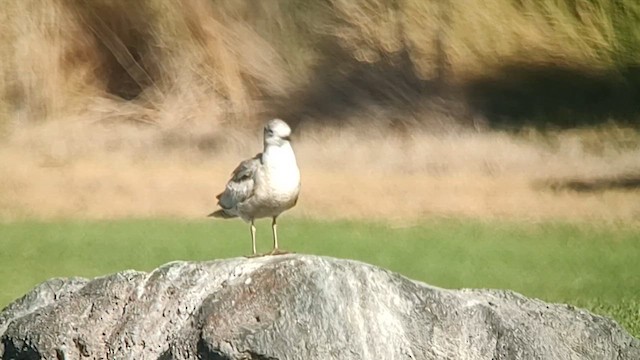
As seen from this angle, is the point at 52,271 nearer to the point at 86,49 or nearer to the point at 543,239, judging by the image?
the point at 86,49

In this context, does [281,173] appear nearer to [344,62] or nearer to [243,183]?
[243,183]

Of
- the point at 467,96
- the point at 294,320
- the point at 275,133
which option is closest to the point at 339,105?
the point at 467,96

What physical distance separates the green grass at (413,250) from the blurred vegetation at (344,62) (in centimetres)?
54

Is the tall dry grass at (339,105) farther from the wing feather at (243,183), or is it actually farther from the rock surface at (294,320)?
the rock surface at (294,320)

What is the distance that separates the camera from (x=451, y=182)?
6465 millimetres

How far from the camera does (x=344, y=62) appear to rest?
21.5 feet

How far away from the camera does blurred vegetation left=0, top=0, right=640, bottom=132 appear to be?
6492mm

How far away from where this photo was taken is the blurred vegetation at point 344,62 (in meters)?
6.49

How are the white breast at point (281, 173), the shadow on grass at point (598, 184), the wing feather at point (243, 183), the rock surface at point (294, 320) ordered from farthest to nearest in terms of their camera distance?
the shadow on grass at point (598, 184) < the wing feather at point (243, 183) < the white breast at point (281, 173) < the rock surface at point (294, 320)

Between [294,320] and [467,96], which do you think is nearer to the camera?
[294,320]

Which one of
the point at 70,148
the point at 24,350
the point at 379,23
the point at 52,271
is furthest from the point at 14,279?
the point at 24,350

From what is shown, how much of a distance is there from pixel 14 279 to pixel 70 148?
2.32 ft

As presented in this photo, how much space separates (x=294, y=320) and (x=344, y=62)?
125 inches

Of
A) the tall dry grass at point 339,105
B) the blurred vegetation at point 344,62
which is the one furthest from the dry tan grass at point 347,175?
the blurred vegetation at point 344,62
